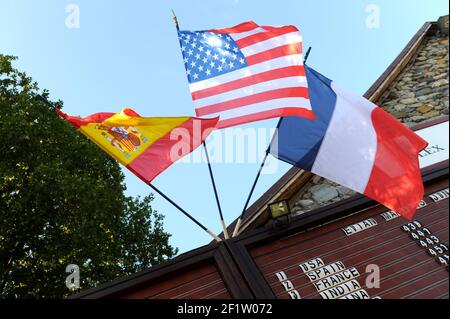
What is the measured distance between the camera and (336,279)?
5.22m

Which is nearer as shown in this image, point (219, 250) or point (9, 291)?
point (219, 250)

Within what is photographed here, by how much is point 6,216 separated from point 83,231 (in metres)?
2.19

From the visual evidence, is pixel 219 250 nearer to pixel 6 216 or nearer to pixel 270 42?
pixel 270 42

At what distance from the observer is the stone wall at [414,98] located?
7363 mm

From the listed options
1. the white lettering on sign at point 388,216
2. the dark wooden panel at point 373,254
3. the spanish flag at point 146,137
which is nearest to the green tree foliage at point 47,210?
the spanish flag at point 146,137

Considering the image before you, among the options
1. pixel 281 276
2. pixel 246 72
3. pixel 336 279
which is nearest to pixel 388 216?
pixel 336 279

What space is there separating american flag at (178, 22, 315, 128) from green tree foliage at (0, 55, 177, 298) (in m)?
5.97

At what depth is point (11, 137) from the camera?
11.1 meters

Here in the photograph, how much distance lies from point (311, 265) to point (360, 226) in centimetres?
107

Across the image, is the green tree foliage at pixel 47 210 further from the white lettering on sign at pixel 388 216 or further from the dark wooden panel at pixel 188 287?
the white lettering on sign at pixel 388 216

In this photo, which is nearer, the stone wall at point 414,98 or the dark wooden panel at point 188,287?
the dark wooden panel at point 188,287

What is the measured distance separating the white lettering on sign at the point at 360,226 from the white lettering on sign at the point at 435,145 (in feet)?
5.30
